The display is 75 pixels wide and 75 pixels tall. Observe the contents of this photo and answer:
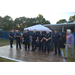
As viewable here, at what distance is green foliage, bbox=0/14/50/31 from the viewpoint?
3781 centimetres

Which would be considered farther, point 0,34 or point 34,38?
point 0,34

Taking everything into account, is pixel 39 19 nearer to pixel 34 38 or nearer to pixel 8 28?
pixel 8 28

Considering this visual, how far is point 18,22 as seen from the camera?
45188mm

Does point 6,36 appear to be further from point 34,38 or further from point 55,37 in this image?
point 55,37

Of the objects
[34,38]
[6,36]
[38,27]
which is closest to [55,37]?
[34,38]

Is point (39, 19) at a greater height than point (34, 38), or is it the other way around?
point (39, 19)

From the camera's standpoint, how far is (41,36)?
6.88 metres

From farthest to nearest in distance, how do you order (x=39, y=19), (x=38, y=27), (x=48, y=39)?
(x=39, y=19) → (x=38, y=27) → (x=48, y=39)

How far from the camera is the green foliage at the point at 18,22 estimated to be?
37812mm

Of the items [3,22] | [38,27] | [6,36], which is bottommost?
[6,36]

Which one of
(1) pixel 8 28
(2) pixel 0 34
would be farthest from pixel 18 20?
(2) pixel 0 34

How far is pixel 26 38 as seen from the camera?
7285 millimetres

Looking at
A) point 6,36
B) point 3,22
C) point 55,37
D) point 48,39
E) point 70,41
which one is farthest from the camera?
point 3,22

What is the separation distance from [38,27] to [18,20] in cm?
3833
